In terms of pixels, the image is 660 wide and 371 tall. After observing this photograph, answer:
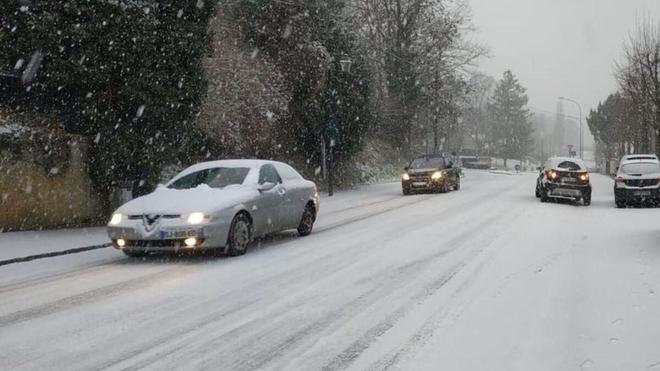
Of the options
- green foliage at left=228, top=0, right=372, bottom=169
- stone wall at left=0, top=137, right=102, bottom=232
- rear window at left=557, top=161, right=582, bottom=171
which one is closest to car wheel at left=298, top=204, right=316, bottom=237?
stone wall at left=0, top=137, right=102, bottom=232

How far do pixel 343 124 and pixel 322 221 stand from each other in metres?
11.9

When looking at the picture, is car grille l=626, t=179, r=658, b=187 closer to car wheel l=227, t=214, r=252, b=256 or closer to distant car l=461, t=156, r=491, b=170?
car wheel l=227, t=214, r=252, b=256

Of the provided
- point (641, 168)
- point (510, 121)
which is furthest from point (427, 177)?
point (510, 121)

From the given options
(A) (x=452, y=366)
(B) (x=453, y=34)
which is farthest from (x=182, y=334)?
(B) (x=453, y=34)

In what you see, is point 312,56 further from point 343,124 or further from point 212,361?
point 212,361

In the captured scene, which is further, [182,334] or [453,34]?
[453,34]

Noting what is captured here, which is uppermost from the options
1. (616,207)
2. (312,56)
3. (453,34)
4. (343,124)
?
(453,34)

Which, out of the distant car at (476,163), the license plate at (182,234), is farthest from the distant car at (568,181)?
the distant car at (476,163)

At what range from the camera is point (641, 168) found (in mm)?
18938

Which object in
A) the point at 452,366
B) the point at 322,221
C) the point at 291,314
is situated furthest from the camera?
the point at 322,221

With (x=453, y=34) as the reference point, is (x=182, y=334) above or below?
below

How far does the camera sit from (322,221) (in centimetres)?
1517

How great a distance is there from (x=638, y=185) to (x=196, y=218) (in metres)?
14.6

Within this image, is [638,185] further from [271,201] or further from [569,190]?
[271,201]
